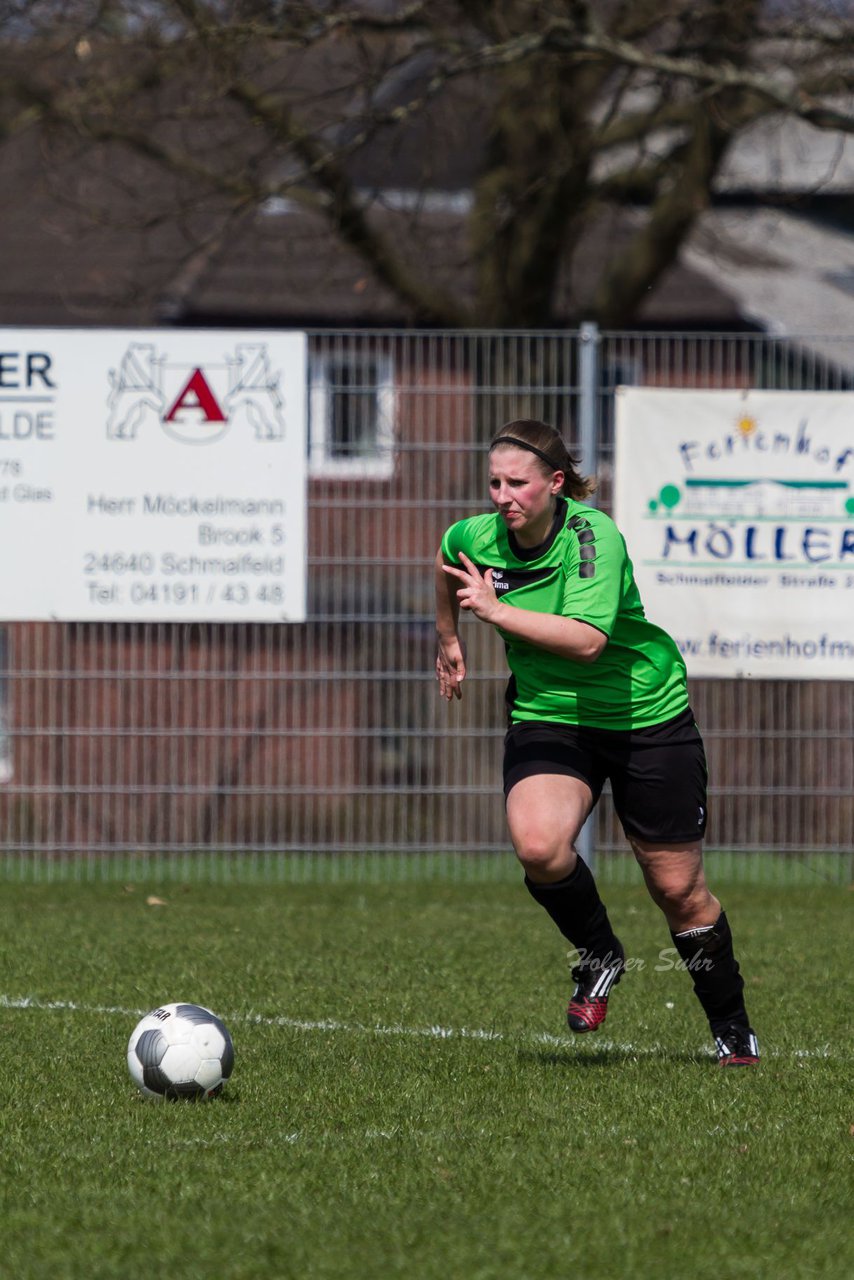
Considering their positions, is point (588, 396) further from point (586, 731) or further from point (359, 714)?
point (586, 731)

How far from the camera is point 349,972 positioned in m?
8.02

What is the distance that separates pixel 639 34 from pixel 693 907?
10145mm

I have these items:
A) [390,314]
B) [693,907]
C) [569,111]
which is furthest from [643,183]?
[693,907]

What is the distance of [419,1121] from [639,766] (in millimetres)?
1369

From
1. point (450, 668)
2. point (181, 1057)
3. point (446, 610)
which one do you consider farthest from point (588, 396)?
point (181, 1057)

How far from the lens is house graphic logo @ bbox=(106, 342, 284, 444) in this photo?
10.6 m

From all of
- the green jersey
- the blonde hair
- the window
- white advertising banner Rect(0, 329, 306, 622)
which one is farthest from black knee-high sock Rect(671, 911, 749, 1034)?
the window

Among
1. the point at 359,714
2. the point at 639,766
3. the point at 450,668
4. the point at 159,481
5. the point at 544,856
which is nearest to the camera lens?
the point at 544,856

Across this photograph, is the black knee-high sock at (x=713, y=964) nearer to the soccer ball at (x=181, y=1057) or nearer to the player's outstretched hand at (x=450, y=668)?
the player's outstretched hand at (x=450, y=668)

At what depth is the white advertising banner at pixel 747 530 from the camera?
10547 mm

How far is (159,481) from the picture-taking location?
1055 centimetres

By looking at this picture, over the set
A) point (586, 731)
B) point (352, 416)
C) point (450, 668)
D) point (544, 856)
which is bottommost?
point (544, 856)

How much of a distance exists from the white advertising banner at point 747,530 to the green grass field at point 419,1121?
2.22 metres

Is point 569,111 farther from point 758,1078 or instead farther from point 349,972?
point 758,1078
